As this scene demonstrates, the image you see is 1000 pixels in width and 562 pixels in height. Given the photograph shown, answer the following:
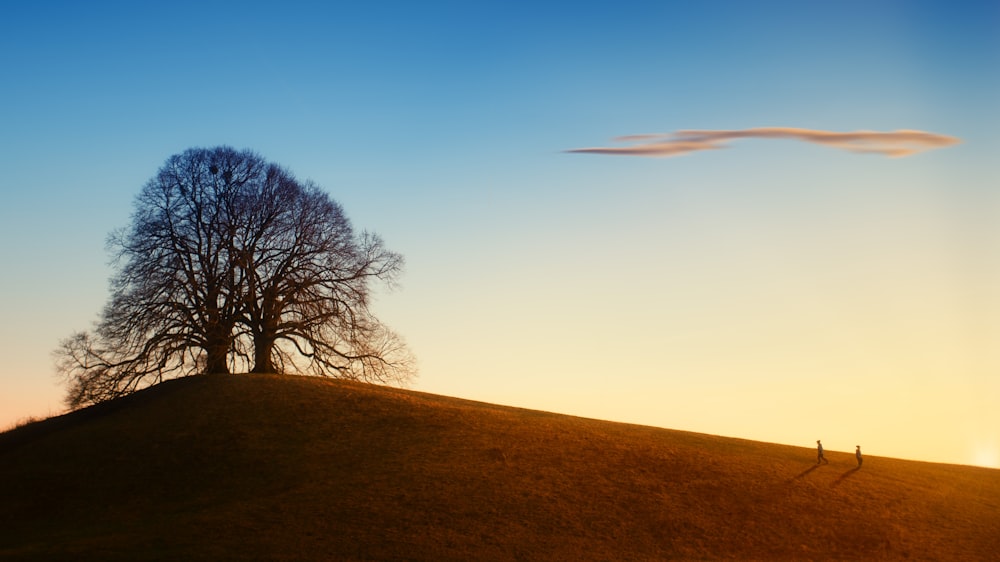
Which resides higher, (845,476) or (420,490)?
(845,476)

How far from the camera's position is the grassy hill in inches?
1017

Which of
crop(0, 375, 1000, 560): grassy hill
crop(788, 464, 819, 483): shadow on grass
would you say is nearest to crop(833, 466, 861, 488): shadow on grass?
crop(0, 375, 1000, 560): grassy hill

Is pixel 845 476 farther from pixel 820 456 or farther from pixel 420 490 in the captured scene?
pixel 420 490

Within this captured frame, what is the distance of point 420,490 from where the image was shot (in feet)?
97.2

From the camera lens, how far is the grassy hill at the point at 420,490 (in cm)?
2583

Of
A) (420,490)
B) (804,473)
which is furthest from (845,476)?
(420,490)

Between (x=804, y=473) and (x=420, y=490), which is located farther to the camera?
(x=804, y=473)

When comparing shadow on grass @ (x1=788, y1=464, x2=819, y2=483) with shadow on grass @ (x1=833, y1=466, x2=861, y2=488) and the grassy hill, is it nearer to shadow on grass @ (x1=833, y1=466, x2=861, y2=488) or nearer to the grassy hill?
the grassy hill

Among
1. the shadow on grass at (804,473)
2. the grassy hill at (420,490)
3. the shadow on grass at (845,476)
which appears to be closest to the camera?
the grassy hill at (420,490)

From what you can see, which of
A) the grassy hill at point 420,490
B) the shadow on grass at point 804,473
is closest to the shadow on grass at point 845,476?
the grassy hill at point 420,490

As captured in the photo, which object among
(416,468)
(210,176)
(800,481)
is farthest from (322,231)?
(800,481)

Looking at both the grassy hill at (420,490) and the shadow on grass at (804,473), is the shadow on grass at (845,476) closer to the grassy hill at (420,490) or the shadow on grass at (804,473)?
the grassy hill at (420,490)

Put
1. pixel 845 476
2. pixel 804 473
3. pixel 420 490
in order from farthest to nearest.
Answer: pixel 845 476 < pixel 804 473 < pixel 420 490

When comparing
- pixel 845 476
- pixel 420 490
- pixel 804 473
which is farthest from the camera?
pixel 845 476
